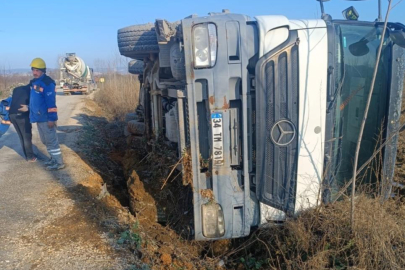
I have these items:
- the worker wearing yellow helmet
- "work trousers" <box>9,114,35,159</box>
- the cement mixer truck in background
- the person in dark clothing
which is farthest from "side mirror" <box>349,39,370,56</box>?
the cement mixer truck in background

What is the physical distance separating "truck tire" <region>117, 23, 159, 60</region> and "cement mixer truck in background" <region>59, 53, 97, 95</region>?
2367 centimetres

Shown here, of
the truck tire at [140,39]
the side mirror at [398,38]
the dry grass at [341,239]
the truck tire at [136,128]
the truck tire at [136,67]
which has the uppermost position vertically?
the truck tire at [140,39]

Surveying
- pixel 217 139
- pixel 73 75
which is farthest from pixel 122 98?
pixel 217 139

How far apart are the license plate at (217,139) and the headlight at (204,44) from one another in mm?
478

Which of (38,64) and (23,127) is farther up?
(38,64)

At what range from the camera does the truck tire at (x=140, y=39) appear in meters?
4.64

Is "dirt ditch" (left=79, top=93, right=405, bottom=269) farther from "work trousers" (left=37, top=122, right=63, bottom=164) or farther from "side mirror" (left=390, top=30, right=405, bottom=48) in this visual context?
"work trousers" (left=37, top=122, right=63, bottom=164)

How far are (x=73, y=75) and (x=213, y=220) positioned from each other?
86.5 feet

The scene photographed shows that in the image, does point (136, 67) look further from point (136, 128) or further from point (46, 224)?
point (46, 224)

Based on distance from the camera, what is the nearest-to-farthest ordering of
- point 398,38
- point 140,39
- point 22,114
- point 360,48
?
point 398,38, point 360,48, point 140,39, point 22,114

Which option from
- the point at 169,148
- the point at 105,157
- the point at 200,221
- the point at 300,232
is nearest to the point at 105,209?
the point at 169,148

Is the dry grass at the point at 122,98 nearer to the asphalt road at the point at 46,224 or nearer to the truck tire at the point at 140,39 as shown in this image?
the asphalt road at the point at 46,224

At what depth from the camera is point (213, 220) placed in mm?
3424

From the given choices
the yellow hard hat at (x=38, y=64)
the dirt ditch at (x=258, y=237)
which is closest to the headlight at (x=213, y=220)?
the dirt ditch at (x=258, y=237)
